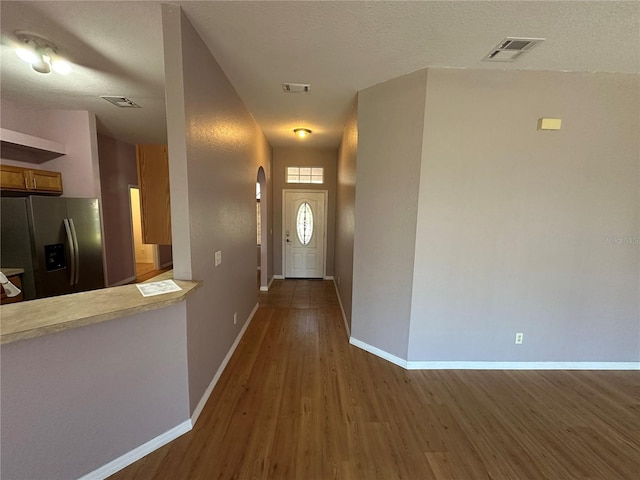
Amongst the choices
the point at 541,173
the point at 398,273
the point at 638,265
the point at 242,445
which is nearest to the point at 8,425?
the point at 242,445

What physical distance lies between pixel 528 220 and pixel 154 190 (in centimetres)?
326

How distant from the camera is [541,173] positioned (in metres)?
2.32

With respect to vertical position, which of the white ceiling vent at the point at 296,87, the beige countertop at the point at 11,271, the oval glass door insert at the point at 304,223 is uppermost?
the white ceiling vent at the point at 296,87

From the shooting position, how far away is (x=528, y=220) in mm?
2367

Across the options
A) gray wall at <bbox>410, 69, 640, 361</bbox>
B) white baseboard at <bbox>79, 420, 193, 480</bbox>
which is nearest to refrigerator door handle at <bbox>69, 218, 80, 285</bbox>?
white baseboard at <bbox>79, 420, 193, 480</bbox>

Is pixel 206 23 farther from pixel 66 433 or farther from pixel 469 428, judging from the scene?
pixel 469 428

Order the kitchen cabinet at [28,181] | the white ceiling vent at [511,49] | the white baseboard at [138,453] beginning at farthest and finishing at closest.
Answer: the kitchen cabinet at [28,181] < the white ceiling vent at [511,49] < the white baseboard at [138,453]

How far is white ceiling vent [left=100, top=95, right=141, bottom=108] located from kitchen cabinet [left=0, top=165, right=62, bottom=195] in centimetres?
133

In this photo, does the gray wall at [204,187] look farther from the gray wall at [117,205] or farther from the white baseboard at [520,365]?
the gray wall at [117,205]

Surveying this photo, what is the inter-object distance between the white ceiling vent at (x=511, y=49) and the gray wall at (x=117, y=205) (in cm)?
574

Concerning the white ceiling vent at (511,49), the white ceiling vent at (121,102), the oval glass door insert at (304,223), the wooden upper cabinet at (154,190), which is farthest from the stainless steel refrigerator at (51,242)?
the white ceiling vent at (511,49)

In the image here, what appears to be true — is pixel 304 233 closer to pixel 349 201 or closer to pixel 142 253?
pixel 349 201

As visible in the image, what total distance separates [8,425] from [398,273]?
2613 millimetres

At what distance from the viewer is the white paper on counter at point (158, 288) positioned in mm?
1563
